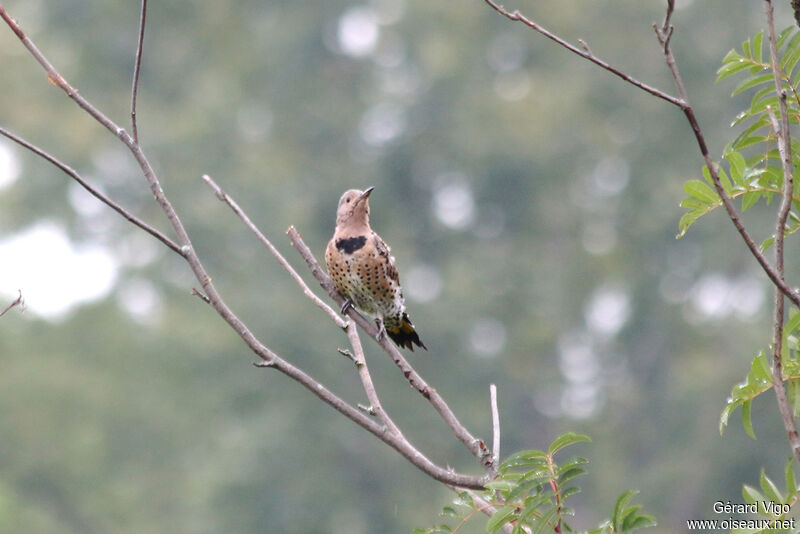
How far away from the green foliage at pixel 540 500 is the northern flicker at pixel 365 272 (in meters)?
3.02

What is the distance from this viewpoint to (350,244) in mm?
5777

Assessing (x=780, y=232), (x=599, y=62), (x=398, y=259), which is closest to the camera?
(x=780, y=232)

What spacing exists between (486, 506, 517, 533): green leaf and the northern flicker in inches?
122

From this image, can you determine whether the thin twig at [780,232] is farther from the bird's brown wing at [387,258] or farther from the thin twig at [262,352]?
the bird's brown wing at [387,258]

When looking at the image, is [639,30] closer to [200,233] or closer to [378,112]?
[378,112]

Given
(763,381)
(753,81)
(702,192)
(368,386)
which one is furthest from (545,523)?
(753,81)

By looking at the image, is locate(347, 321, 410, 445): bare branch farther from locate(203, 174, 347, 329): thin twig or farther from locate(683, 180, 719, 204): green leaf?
locate(683, 180, 719, 204): green leaf

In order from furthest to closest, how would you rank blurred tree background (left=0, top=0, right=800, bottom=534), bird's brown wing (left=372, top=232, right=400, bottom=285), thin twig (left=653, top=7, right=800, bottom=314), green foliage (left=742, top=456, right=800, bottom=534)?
blurred tree background (left=0, top=0, right=800, bottom=534), bird's brown wing (left=372, top=232, right=400, bottom=285), green foliage (left=742, top=456, right=800, bottom=534), thin twig (left=653, top=7, right=800, bottom=314)

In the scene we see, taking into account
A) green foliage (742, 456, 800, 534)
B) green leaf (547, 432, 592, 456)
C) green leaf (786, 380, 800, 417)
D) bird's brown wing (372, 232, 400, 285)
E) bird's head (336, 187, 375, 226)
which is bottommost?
green foliage (742, 456, 800, 534)

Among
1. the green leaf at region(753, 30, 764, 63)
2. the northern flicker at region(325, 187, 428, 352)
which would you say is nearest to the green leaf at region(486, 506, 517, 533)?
the green leaf at region(753, 30, 764, 63)

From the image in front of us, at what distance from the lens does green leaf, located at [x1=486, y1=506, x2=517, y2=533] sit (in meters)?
2.38

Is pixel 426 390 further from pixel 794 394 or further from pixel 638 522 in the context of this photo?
pixel 794 394

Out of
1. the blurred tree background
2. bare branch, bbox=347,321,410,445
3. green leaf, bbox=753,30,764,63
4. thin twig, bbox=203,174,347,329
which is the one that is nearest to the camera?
green leaf, bbox=753,30,764,63

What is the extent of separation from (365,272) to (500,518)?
3.29 m
